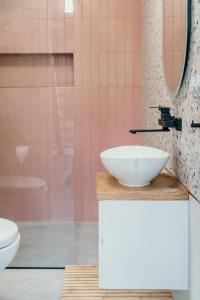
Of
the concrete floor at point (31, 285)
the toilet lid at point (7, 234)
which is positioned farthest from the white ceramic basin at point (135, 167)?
the concrete floor at point (31, 285)

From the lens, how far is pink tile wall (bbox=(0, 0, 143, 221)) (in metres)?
3.30

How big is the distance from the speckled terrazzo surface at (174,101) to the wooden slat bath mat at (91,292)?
2.29 ft

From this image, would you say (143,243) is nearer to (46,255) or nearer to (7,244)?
(7,244)

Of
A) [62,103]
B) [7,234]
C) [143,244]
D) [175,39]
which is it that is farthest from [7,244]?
A: [62,103]

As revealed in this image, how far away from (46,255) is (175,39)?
6.18 ft

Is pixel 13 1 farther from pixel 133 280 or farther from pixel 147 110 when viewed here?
pixel 133 280

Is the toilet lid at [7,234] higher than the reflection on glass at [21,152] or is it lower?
lower

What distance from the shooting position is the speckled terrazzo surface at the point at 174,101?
155cm

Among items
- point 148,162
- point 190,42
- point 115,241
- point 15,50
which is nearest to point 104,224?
point 115,241

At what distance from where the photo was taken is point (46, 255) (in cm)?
295

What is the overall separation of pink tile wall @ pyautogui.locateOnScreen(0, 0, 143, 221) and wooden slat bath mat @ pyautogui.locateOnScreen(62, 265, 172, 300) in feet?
3.49

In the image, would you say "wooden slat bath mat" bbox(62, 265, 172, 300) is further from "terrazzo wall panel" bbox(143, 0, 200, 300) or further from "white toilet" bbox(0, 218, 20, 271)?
"white toilet" bbox(0, 218, 20, 271)

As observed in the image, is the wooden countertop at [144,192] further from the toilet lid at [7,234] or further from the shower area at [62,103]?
the shower area at [62,103]

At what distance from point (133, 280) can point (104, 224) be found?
285 millimetres
